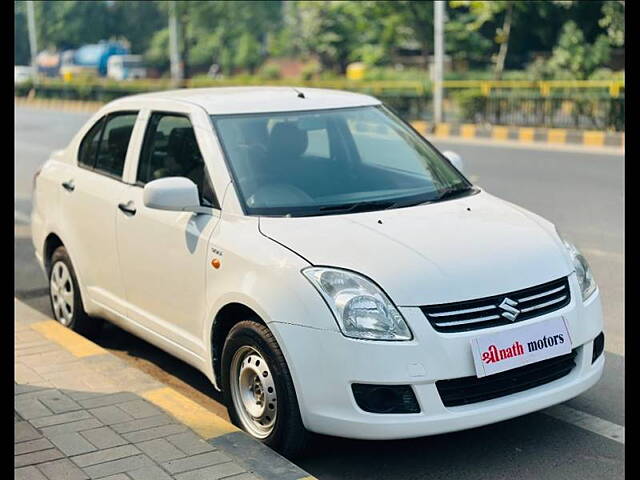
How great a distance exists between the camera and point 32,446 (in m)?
3.88

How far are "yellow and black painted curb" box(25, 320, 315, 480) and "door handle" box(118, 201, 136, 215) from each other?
1.03 meters

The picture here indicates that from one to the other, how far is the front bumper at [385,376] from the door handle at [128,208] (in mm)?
1576

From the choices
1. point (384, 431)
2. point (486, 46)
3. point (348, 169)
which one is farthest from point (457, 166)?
point (486, 46)

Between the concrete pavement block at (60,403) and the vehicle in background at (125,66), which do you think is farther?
the vehicle in background at (125,66)

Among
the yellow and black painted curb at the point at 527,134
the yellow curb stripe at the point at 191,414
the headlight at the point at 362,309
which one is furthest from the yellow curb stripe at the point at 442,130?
the headlight at the point at 362,309

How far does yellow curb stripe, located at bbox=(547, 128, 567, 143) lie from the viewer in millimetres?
18266

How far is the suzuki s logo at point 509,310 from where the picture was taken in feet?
12.4

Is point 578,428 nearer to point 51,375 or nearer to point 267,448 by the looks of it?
point 267,448

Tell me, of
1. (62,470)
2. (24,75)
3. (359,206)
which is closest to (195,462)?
(62,470)

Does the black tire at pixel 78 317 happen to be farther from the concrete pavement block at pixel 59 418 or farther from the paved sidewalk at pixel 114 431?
the concrete pavement block at pixel 59 418

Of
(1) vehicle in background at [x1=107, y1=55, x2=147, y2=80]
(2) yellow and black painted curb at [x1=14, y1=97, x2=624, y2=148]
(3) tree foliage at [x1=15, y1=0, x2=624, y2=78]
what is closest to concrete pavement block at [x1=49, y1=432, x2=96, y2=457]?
(3) tree foliage at [x1=15, y1=0, x2=624, y2=78]

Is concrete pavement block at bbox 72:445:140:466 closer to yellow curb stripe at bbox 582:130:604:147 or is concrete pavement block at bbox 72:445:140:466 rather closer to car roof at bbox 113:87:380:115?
car roof at bbox 113:87:380:115

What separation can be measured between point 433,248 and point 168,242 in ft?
4.69
